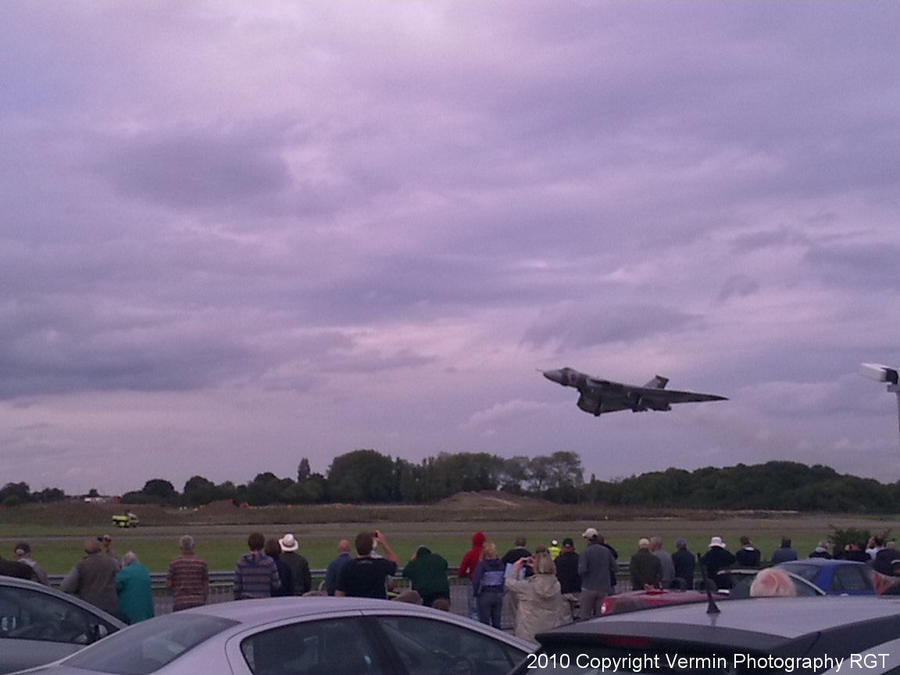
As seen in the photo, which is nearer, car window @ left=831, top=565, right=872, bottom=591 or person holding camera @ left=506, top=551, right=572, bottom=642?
person holding camera @ left=506, top=551, right=572, bottom=642

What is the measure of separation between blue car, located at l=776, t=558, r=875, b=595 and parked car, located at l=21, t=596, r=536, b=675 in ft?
28.4

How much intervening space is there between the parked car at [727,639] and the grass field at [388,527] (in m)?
30.0

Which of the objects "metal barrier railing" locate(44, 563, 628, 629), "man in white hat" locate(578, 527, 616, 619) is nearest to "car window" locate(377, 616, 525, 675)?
"man in white hat" locate(578, 527, 616, 619)

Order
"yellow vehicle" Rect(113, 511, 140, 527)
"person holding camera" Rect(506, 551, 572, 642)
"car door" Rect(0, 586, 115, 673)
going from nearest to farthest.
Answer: "car door" Rect(0, 586, 115, 673), "person holding camera" Rect(506, 551, 572, 642), "yellow vehicle" Rect(113, 511, 140, 527)

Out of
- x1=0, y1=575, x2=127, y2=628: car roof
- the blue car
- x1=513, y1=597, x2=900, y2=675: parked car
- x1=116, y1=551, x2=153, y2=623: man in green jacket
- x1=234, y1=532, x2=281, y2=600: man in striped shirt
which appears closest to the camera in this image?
x1=513, y1=597, x2=900, y2=675: parked car

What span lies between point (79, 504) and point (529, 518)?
39491 millimetres

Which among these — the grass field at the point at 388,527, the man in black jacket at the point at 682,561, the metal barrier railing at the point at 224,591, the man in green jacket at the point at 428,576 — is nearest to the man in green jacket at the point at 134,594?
the man in green jacket at the point at 428,576

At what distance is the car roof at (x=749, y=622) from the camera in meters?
3.73

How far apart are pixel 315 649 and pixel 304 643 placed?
73mm

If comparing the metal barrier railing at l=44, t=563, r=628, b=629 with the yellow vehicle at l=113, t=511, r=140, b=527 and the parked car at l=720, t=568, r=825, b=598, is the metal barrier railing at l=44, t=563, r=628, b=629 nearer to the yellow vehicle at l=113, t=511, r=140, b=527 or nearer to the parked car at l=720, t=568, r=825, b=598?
the parked car at l=720, t=568, r=825, b=598

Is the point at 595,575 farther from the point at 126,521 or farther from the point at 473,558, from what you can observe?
the point at 126,521

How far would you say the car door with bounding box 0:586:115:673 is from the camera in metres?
8.76

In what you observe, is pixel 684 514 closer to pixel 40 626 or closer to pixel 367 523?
pixel 367 523

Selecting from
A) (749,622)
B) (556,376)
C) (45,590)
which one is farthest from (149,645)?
(556,376)
